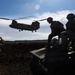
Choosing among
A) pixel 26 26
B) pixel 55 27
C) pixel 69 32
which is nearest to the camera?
pixel 69 32

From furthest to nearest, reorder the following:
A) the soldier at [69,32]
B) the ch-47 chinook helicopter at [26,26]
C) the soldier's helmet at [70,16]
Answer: the ch-47 chinook helicopter at [26,26]
the soldier's helmet at [70,16]
the soldier at [69,32]

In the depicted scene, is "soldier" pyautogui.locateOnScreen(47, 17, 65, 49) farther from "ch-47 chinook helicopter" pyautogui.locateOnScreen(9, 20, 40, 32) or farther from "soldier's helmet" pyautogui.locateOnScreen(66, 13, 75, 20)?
"ch-47 chinook helicopter" pyautogui.locateOnScreen(9, 20, 40, 32)

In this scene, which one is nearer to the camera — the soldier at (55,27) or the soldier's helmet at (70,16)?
the soldier's helmet at (70,16)

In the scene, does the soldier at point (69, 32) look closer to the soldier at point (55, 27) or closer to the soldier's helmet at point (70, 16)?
the soldier's helmet at point (70, 16)

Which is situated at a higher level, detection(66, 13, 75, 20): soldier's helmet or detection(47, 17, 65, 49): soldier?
detection(66, 13, 75, 20): soldier's helmet

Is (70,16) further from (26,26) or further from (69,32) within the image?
(26,26)

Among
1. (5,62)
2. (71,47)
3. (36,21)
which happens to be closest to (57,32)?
(71,47)

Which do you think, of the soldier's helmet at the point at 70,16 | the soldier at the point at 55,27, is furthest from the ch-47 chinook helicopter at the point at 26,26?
the soldier's helmet at the point at 70,16

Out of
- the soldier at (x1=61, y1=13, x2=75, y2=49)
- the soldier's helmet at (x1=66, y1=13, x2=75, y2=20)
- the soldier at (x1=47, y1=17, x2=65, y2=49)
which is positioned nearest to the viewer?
the soldier at (x1=61, y1=13, x2=75, y2=49)

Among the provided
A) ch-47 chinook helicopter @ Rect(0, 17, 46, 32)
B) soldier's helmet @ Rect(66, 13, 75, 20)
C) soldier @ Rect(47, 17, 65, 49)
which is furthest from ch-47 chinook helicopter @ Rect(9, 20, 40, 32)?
soldier's helmet @ Rect(66, 13, 75, 20)

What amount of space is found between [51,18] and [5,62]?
29.7 feet

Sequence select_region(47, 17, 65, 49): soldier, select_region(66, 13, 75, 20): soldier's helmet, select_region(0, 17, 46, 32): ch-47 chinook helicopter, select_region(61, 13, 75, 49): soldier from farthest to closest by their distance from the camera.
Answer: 1. select_region(0, 17, 46, 32): ch-47 chinook helicopter
2. select_region(47, 17, 65, 49): soldier
3. select_region(66, 13, 75, 20): soldier's helmet
4. select_region(61, 13, 75, 49): soldier

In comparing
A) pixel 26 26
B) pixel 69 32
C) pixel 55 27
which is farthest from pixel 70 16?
pixel 26 26

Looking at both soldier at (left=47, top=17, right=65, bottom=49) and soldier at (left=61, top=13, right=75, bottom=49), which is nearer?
soldier at (left=61, top=13, right=75, bottom=49)
